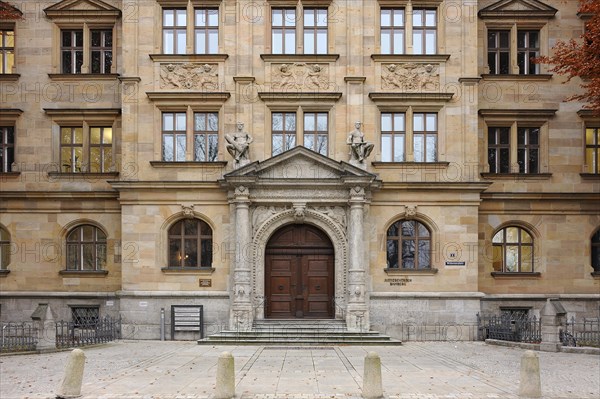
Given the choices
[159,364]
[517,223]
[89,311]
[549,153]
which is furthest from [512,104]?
[89,311]

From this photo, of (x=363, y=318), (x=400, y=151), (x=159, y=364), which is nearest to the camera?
(x=159, y=364)

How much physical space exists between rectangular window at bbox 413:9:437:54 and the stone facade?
0.14 meters

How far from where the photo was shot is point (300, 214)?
898 inches

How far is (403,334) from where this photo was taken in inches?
898

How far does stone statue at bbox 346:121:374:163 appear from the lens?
2275 cm

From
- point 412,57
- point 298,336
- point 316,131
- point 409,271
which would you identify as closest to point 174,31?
point 316,131

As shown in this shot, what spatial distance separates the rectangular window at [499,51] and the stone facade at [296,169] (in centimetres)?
27

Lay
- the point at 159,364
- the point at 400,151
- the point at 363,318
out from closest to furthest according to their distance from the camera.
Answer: the point at 159,364 < the point at 363,318 < the point at 400,151

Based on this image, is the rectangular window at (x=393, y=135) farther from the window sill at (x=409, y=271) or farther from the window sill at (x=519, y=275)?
the window sill at (x=519, y=275)

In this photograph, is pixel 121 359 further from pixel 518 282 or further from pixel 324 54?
pixel 518 282

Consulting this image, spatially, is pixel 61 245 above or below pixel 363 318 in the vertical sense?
above

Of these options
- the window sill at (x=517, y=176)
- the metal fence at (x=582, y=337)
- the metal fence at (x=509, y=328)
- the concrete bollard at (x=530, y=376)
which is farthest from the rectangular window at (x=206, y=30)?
the concrete bollard at (x=530, y=376)

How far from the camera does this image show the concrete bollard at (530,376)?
12.0m

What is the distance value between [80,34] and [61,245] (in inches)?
323
